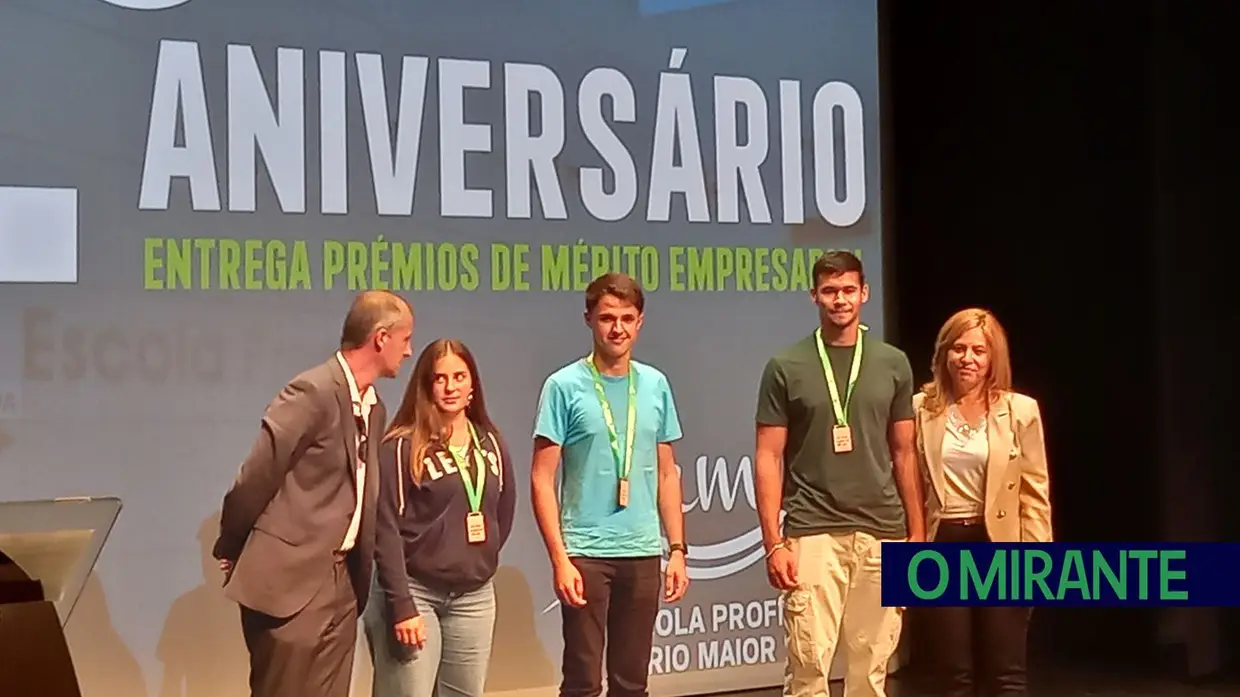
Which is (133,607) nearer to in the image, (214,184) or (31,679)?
(214,184)

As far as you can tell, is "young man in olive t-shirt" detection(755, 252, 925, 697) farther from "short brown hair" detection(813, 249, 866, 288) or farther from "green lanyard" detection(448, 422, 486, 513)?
"green lanyard" detection(448, 422, 486, 513)

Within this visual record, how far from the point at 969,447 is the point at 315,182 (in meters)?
2.18

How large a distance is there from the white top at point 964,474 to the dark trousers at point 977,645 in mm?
53

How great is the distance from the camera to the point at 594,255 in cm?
479

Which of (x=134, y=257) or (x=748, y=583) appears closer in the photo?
(x=134, y=257)

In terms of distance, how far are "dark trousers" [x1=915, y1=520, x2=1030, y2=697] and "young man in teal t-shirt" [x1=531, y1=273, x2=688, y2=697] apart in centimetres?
82

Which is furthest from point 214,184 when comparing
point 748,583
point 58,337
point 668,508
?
point 748,583

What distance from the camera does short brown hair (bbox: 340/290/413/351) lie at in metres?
4.11

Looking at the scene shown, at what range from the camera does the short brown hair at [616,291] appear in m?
4.21

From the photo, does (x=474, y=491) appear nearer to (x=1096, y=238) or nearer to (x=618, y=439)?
(x=618, y=439)

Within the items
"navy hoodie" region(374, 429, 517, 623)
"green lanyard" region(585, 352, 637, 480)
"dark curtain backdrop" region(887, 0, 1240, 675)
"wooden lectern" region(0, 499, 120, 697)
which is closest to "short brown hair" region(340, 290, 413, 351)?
"navy hoodie" region(374, 429, 517, 623)

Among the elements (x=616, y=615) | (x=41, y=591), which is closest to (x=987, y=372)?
(x=616, y=615)

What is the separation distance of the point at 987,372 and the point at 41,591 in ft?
11.5

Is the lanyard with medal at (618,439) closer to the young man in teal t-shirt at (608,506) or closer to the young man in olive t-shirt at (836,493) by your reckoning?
the young man in teal t-shirt at (608,506)
